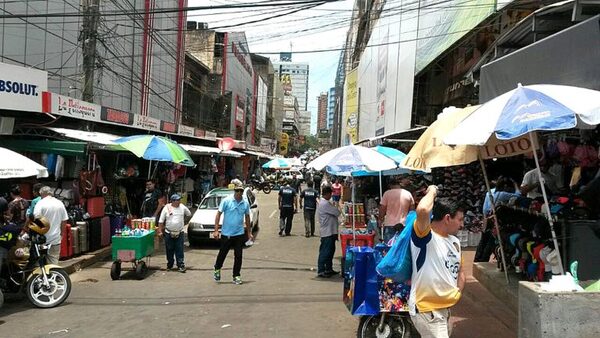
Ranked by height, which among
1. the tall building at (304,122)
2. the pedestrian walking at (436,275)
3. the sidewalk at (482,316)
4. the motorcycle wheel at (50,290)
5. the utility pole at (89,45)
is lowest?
the motorcycle wheel at (50,290)

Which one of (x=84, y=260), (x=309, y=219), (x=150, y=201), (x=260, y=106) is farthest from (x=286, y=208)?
(x=260, y=106)

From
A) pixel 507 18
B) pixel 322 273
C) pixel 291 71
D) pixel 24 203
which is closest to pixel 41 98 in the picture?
pixel 24 203

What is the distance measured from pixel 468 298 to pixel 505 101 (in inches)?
149

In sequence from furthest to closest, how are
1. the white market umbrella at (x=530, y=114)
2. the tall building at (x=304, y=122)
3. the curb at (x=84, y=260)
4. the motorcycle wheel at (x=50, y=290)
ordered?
the tall building at (x=304, y=122) < the curb at (x=84, y=260) < the motorcycle wheel at (x=50, y=290) < the white market umbrella at (x=530, y=114)

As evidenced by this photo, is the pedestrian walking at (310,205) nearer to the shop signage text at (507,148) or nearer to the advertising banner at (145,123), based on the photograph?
the advertising banner at (145,123)

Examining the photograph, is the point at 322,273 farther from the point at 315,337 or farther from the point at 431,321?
the point at 431,321

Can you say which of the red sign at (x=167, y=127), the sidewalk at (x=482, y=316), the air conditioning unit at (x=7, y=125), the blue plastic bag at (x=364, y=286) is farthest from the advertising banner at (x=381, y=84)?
the blue plastic bag at (x=364, y=286)

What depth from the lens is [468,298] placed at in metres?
7.80

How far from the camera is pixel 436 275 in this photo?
12.9 ft

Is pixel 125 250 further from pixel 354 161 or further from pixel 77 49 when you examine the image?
pixel 77 49

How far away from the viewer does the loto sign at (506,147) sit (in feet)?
21.0

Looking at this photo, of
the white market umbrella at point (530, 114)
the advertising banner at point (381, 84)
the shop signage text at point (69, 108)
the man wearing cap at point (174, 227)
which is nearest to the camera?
the white market umbrella at point (530, 114)

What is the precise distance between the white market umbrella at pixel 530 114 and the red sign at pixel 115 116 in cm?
1288

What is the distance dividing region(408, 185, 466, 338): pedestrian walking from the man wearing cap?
312 inches
